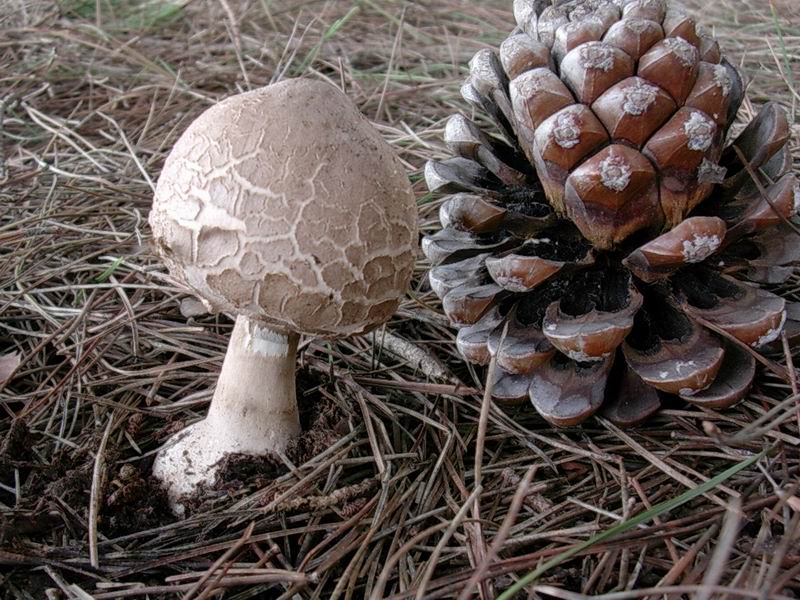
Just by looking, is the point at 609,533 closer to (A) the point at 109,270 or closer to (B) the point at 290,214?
(B) the point at 290,214

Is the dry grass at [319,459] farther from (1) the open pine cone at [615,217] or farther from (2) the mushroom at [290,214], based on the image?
(2) the mushroom at [290,214]

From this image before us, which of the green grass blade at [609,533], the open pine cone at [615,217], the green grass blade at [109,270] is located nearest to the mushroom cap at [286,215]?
the open pine cone at [615,217]

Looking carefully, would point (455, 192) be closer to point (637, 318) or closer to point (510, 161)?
point (510, 161)

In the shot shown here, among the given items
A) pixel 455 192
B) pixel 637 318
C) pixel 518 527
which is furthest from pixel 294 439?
pixel 637 318

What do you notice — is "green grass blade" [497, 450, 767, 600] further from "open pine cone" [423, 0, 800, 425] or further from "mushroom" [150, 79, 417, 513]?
"mushroom" [150, 79, 417, 513]

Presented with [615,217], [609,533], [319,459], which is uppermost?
[615,217]

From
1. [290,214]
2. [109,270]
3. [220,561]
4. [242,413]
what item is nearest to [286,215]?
[290,214]

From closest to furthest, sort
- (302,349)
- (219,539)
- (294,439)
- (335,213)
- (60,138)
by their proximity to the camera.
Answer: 1. (335,213)
2. (219,539)
3. (294,439)
4. (302,349)
5. (60,138)
